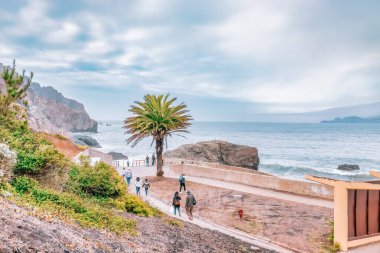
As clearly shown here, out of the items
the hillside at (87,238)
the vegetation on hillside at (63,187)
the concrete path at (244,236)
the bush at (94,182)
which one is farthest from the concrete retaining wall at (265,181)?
the bush at (94,182)

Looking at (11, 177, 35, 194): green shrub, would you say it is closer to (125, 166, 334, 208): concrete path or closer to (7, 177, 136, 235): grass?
(7, 177, 136, 235): grass

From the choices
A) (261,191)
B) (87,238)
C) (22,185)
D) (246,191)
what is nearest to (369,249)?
(261,191)

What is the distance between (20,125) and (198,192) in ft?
41.4

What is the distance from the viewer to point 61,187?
12867 millimetres

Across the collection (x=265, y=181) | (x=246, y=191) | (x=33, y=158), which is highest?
(x=33, y=158)

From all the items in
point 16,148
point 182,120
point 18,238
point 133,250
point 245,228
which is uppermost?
point 182,120

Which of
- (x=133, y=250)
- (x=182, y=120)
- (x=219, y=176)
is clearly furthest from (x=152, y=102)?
(x=133, y=250)

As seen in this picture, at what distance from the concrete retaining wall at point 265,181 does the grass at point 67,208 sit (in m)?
14.6

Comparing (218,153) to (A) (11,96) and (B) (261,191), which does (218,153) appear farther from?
(A) (11,96)

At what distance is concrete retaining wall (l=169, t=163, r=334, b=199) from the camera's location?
20.7m

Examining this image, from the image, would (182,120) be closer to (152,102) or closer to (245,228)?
(152,102)

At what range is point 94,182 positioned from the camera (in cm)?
1485

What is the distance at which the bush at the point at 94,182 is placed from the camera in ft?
47.4

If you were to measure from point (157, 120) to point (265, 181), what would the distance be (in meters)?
11.6
